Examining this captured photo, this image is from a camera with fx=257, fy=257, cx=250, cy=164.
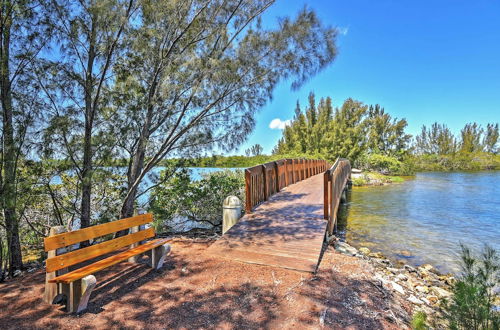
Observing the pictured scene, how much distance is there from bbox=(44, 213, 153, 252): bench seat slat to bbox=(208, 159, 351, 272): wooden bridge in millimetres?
1416

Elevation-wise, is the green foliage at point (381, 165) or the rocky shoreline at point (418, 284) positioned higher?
the green foliage at point (381, 165)

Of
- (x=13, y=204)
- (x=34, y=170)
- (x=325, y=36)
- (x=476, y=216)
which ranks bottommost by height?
(x=476, y=216)

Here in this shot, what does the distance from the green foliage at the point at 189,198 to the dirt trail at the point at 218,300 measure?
9.01ft

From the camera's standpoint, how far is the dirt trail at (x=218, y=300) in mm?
2635

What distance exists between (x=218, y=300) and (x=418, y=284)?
13.1 feet

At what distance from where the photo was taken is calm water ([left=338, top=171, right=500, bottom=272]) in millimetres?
6902

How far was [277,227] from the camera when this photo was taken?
5375 mm

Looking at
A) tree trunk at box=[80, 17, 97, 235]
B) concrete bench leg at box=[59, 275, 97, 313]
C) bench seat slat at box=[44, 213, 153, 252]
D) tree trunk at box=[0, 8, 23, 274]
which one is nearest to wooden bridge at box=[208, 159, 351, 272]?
bench seat slat at box=[44, 213, 153, 252]

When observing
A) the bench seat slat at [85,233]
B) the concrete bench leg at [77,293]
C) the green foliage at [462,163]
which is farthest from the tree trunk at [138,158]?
the green foliage at [462,163]

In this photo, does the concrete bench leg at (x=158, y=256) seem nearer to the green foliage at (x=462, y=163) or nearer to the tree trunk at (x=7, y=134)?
the tree trunk at (x=7, y=134)

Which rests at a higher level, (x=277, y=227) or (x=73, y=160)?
(x=73, y=160)

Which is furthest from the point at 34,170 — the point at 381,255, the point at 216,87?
the point at 381,255

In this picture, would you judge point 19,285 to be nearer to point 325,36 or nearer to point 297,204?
point 297,204

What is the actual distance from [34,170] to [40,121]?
2.77 ft
